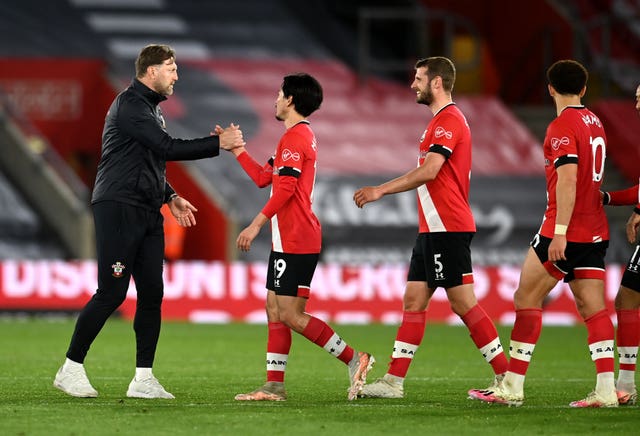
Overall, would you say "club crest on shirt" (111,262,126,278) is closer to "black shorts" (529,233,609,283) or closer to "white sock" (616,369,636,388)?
"black shorts" (529,233,609,283)

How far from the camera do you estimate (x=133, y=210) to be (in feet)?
28.3

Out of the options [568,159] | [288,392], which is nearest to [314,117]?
[288,392]

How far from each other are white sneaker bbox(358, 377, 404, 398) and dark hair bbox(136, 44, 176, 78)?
2.58m

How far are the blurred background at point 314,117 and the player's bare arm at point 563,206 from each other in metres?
10.5

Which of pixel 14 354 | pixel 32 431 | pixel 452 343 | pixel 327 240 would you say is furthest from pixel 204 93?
pixel 32 431

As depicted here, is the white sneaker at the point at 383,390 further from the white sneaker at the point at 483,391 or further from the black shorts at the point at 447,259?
the black shorts at the point at 447,259

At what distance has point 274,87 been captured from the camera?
2573 cm

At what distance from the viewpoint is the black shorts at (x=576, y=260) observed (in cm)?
833

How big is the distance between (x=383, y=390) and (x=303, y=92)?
6.76ft

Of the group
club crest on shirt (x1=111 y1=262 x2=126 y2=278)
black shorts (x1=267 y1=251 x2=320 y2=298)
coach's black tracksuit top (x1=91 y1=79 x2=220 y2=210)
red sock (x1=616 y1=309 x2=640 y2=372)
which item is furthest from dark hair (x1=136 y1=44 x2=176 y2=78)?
red sock (x1=616 y1=309 x2=640 y2=372)

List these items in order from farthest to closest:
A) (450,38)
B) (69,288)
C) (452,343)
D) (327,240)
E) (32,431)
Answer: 1. (450,38)
2. (327,240)
3. (69,288)
4. (452,343)
5. (32,431)

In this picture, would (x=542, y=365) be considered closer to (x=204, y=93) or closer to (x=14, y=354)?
(x=14, y=354)

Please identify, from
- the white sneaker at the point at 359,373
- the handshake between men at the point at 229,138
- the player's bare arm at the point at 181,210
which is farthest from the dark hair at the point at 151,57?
the white sneaker at the point at 359,373

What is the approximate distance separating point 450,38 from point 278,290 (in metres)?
16.9
